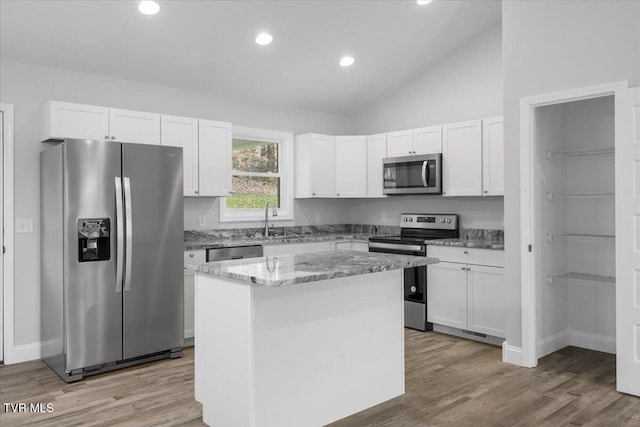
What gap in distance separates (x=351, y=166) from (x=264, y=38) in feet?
6.57

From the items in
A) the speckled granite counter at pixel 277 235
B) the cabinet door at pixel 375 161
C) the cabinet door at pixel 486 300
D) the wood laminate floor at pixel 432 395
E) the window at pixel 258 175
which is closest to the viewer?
the wood laminate floor at pixel 432 395

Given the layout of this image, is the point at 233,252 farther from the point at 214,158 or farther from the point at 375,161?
the point at 375,161

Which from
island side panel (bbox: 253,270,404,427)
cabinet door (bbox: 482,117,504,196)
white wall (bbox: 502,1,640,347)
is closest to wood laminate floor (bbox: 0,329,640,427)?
island side panel (bbox: 253,270,404,427)

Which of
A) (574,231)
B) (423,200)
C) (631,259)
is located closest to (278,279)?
(631,259)

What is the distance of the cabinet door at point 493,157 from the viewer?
15.2 feet

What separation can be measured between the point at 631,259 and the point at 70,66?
4.60m

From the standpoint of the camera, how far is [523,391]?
3.32 metres

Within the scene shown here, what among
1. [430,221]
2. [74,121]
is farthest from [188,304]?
[430,221]

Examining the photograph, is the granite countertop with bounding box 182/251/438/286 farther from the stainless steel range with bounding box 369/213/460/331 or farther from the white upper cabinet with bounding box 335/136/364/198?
the white upper cabinet with bounding box 335/136/364/198

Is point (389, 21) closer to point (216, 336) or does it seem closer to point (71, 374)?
point (216, 336)

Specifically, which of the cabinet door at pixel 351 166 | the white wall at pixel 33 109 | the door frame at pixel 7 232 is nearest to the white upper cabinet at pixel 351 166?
the cabinet door at pixel 351 166

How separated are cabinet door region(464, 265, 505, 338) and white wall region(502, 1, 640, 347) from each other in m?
0.38

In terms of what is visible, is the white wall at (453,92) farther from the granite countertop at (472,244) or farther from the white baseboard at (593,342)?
the white baseboard at (593,342)

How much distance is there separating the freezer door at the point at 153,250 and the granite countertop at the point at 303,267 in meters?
1.38
